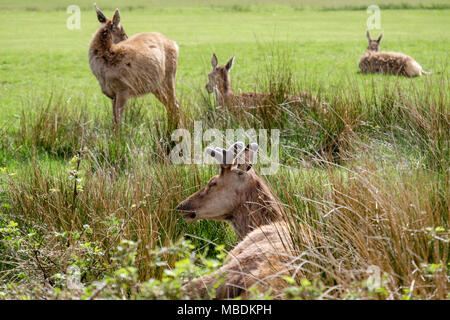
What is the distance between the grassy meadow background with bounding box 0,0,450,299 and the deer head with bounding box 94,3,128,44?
1099 mm

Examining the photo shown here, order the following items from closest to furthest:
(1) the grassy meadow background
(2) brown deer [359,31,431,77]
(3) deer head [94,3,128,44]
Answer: (1) the grassy meadow background → (3) deer head [94,3,128,44] → (2) brown deer [359,31,431,77]

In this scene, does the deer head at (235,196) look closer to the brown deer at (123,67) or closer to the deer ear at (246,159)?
the deer ear at (246,159)

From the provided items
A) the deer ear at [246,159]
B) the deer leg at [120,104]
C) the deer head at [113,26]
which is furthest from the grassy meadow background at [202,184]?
the deer head at [113,26]

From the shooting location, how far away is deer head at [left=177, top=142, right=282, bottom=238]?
504cm

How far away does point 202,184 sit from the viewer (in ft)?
19.1

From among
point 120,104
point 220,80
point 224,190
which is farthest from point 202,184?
point 220,80

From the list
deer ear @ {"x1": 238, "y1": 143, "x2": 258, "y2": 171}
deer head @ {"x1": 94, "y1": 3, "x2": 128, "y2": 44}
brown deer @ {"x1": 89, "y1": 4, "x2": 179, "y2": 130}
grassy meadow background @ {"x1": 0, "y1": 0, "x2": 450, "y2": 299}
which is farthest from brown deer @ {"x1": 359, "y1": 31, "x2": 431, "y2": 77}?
deer ear @ {"x1": 238, "y1": 143, "x2": 258, "y2": 171}

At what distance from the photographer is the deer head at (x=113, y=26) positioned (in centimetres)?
929

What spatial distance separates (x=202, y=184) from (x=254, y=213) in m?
0.85

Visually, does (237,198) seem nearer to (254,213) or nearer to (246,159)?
(254,213)

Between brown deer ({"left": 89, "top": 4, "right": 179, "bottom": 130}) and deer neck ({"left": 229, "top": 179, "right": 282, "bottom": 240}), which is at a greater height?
brown deer ({"left": 89, "top": 4, "right": 179, "bottom": 130})

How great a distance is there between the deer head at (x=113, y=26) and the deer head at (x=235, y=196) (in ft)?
15.5

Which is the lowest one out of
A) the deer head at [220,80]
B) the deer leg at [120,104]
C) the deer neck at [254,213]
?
the deer neck at [254,213]

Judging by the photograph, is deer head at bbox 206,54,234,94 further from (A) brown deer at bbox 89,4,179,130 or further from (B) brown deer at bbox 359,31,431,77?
(B) brown deer at bbox 359,31,431,77
